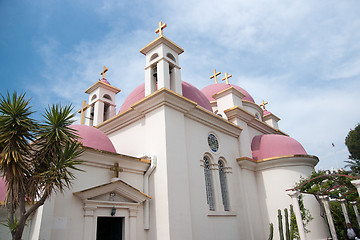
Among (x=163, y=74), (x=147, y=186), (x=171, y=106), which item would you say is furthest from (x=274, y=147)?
(x=147, y=186)

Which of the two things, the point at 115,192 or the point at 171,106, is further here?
the point at 171,106

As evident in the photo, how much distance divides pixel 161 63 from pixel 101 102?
489cm

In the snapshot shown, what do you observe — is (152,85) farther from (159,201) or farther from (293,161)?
(293,161)

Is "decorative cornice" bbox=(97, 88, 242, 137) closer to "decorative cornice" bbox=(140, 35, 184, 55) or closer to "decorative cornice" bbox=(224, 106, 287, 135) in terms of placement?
"decorative cornice" bbox=(224, 106, 287, 135)

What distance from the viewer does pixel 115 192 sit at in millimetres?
8648

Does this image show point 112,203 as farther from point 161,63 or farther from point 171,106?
point 161,63

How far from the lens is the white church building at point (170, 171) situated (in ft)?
27.1

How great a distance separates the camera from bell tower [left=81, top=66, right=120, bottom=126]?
14.2 m

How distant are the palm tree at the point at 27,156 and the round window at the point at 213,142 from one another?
689 centimetres

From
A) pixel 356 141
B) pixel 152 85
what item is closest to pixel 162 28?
pixel 152 85

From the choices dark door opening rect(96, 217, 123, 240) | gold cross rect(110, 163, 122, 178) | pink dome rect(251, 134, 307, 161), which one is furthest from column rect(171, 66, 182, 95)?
pink dome rect(251, 134, 307, 161)

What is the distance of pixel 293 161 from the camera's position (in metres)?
13.4

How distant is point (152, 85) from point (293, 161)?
7.89 metres

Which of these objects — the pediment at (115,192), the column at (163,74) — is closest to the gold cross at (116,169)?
the pediment at (115,192)
